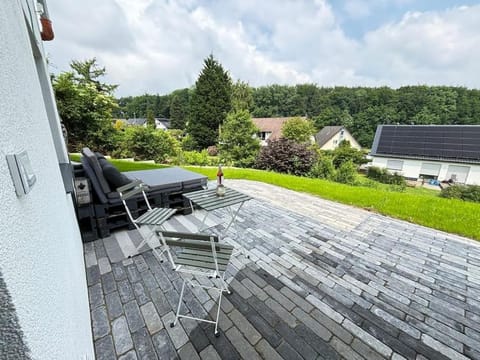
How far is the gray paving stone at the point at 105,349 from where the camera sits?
5.05 ft

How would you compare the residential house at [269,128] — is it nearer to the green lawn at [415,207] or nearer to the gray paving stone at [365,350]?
the green lawn at [415,207]

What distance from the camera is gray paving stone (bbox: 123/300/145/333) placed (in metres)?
1.77

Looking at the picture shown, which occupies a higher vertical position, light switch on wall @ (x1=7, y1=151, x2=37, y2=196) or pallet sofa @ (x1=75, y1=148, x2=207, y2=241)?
light switch on wall @ (x1=7, y1=151, x2=37, y2=196)

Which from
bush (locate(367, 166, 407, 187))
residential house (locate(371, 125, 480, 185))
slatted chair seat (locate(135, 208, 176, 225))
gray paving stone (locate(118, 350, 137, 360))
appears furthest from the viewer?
residential house (locate(371, 125, 480, 185))

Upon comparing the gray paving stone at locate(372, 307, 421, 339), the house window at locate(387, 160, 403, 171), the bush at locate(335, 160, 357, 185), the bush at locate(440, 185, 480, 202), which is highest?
the gray paving stone at locate(372, 307, 421, 339)

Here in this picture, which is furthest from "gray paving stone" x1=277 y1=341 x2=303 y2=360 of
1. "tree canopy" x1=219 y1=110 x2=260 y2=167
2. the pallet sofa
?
"tree canopy" x1=219 y1=110 x2=260 y2=167

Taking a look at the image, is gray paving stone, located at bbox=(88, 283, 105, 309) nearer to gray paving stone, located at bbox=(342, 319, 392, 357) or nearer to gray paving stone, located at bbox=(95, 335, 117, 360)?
gray paving stone, located at bbox=(95, 335, 117, 360)

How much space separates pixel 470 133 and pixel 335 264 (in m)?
23.2

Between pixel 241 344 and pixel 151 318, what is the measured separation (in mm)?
820

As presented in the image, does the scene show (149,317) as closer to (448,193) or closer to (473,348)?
(473,348)

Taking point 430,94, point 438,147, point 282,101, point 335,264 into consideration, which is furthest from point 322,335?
point 430,94

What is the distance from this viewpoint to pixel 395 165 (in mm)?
18500

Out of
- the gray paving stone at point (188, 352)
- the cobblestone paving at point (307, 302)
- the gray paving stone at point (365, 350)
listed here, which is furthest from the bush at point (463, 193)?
the gray paving stone at point (188, 352)

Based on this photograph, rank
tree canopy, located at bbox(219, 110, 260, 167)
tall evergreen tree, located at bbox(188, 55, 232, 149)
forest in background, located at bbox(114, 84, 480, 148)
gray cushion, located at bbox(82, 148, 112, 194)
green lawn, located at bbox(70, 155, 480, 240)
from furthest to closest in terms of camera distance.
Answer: forest in background, located at bbox(114, 84, 480, 148) < tall evergreen tree, located at bbox(188, 55, 232, 149) < tree canopy, located at bbox(219, 110, 260, 167) < green lawn, located at bbox(70, 155, 480, 240) < gray cushion, located at bbox(82, 148, 112, 194)
